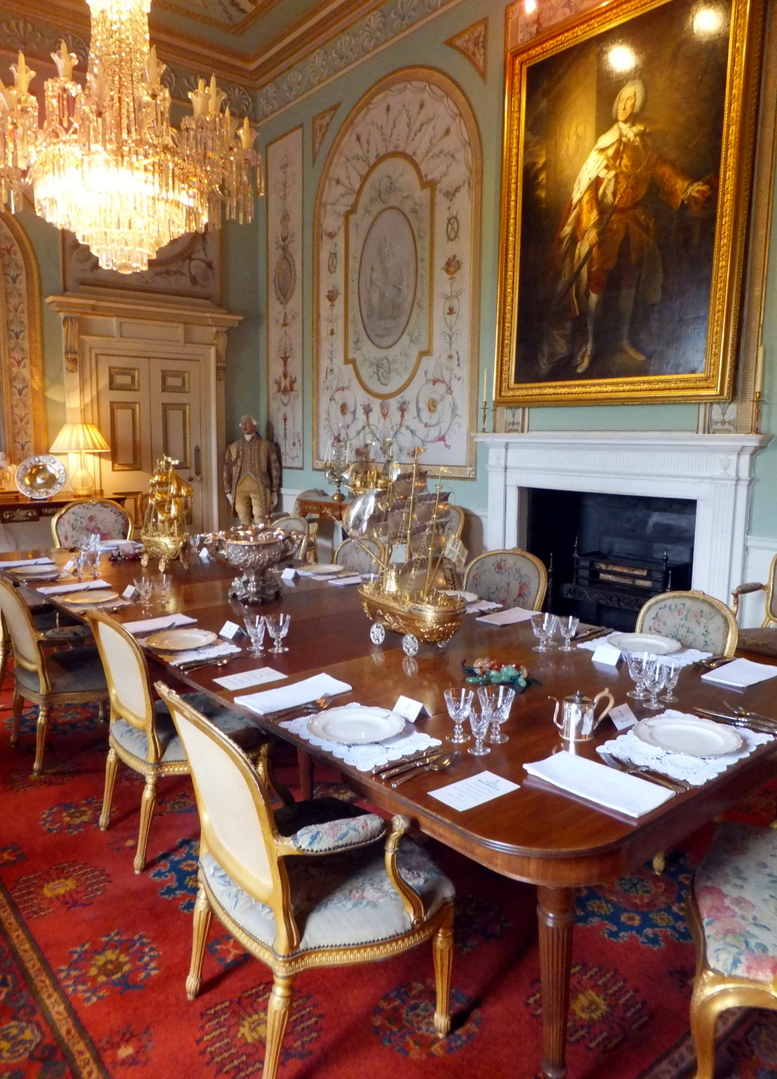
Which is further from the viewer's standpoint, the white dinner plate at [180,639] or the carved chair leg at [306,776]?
the carved chair leg at [306,776]

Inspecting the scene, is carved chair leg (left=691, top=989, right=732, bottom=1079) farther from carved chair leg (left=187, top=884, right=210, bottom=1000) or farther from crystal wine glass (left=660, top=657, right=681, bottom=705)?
carved chair leg (left=187, top=884, right=210, bottom=1000)

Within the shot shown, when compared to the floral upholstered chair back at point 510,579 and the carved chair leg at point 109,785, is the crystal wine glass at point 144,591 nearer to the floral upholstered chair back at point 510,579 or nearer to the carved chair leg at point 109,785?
the carved chair leg at point 109,785

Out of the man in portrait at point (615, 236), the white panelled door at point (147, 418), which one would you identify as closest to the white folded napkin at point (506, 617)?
the man in portrait at point (615, 236)

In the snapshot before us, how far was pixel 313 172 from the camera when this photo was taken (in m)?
→ 6.62

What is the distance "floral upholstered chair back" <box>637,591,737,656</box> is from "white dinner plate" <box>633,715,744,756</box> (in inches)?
30.2

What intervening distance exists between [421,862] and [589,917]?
0.75 metres

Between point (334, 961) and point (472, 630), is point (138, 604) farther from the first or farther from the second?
point (334, 961)

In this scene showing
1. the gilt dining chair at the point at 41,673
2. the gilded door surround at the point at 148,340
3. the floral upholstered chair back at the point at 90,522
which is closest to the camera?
the gilt dining chair at the point at 41,673

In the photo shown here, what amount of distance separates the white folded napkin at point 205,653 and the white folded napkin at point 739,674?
1.40m

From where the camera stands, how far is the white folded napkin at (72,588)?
310cm

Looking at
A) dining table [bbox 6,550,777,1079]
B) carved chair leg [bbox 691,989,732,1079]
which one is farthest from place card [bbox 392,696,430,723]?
carved chair leg [bbox 691,989,732,1079]

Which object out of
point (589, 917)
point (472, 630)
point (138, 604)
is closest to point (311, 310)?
point (138, 604)

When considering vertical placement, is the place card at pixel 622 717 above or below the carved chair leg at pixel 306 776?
above

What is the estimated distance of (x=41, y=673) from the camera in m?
2.89
